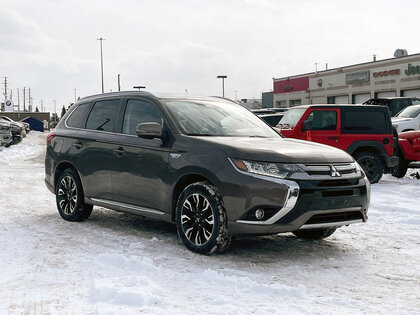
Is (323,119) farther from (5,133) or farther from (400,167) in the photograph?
(5,133)

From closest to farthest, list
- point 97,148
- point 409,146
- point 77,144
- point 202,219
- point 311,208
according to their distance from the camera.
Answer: point 311,208 → point 202,219 → point 97,148 → point 77,144 → point 409,146

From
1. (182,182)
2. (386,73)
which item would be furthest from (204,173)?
(386,73)

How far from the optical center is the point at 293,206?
5.44m

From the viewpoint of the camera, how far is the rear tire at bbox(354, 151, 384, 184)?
42.1 feet

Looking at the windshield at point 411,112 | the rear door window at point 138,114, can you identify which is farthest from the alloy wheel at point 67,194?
the windshield at point 411,112

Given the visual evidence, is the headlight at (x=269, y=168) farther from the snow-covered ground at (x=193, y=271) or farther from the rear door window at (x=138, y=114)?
the rear door window at (x=138, y=114)

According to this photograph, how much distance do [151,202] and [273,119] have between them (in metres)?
13.1

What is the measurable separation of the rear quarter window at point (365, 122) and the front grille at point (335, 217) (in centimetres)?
715

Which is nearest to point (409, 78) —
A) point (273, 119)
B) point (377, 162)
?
point (273, 119)

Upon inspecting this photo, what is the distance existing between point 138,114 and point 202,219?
1.83m

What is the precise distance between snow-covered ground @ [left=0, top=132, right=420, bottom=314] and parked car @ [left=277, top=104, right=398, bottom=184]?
465cm

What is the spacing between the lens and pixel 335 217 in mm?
5816

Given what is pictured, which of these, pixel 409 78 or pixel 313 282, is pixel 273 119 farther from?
pixel 409 78

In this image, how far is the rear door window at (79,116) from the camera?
8.12 meters
